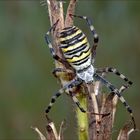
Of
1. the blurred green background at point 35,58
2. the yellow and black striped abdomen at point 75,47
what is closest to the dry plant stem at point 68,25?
the yellow and black striped abdomen at point 75,47

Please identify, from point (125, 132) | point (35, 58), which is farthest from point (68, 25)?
point (35, 58)

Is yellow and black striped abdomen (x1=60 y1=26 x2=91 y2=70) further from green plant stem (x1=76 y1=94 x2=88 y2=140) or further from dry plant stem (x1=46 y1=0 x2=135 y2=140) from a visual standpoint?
green plant stem (x1=76 y1=94 x2=88 y2=140)

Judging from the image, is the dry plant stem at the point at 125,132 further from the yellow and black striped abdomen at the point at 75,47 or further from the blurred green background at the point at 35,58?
the blurred green background at the point at 35,58

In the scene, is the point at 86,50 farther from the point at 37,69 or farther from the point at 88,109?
the point at 37,69

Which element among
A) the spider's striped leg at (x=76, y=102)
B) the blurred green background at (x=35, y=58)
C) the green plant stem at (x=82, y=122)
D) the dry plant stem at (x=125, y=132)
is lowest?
the blurred green background at (x=35, y=58)

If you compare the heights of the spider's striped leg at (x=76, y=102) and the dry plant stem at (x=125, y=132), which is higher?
the spider's striped leg at (x=76, y=102)
